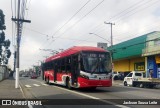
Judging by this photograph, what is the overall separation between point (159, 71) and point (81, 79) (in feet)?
84.1

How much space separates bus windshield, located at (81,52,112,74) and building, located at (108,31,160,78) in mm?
20082

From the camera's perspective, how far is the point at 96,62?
23.2 metres

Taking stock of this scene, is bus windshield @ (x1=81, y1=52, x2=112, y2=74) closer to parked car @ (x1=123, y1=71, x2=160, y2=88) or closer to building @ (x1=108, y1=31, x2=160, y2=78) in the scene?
parked car @ (x1=123, y1=71, x2=160, y2=88)

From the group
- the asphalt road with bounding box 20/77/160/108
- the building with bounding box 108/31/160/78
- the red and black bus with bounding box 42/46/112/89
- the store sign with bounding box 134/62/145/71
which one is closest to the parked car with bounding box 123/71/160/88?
the building with bounding box 108/31/160/78

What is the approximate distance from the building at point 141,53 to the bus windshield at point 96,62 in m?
20.1

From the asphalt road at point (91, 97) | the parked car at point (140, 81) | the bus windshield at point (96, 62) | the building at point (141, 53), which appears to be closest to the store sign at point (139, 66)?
the building at point (141, 53)

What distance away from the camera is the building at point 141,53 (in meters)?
45.3

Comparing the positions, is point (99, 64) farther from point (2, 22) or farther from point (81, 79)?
point (2, 22)

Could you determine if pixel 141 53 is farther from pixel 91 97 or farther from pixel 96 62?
pixel 91 97

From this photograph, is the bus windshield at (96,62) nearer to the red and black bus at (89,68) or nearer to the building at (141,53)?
the red and black bus at (89,68)

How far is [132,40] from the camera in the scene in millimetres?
53281

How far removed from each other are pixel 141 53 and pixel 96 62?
1058 inches

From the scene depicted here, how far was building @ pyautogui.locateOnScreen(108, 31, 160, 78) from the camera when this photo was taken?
45.3 metres

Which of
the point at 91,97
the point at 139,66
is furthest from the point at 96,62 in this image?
the point at 139,66
